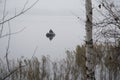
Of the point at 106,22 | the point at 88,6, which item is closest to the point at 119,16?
the point at 106,22

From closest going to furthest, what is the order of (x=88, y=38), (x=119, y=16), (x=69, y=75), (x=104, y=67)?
(x=88, y=38), (x=119, y=16), (x=69, y=75), (x=104, y=67)

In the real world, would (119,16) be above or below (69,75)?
above

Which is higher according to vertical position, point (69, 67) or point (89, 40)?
point (89, 40)

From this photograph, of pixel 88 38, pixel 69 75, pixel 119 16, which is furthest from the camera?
pixel 69 75

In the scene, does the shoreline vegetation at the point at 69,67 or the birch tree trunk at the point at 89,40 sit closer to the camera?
the birch tree trunk at the point at 89,40

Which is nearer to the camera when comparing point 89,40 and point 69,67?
point 89,40

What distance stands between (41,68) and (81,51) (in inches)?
87.5

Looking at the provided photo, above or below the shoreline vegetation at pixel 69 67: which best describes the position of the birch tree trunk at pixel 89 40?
above

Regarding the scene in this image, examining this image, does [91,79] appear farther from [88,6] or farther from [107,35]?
[107,35]

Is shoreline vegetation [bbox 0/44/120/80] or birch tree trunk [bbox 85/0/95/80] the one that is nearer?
birch tree trunk [bbox 85/0/95/80]

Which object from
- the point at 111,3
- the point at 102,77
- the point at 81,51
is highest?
the point at 111,3

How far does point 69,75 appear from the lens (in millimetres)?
13695

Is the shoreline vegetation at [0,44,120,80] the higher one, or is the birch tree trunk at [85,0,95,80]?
the birch tree trunk at [85,0,95,80]

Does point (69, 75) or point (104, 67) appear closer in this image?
point (69, 75)
